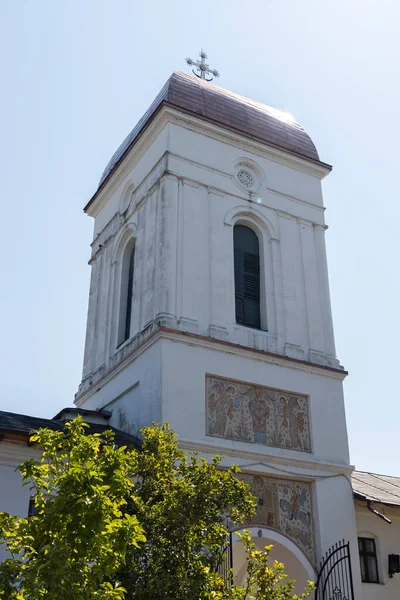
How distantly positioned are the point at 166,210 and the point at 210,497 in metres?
9.35

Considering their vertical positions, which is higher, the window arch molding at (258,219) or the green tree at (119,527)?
the window arch molding at (258,219)

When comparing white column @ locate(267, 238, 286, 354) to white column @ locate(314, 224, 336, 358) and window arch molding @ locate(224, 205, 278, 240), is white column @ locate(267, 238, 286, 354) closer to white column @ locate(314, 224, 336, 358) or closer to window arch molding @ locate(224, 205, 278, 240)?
window arch molding @ locate(224, 205, 278, 240)

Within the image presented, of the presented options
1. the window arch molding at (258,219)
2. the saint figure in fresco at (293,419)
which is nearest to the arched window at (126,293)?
the window arch molding at (258,219)

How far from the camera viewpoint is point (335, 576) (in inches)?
612

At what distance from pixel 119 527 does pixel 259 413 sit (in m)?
9.07

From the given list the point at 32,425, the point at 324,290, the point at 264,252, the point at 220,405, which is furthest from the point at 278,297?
the point at 32,425

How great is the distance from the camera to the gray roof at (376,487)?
18.0 meters

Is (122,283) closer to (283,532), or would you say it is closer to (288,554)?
(283,532)

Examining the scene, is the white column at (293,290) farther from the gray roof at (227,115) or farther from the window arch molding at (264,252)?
the gray roof at (227,115)

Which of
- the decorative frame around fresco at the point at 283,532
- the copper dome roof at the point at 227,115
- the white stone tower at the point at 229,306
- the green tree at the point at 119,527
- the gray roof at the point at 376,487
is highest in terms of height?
the copper dome roof at the point at 227,115

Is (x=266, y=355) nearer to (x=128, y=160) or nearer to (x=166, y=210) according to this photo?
(x=166, y=210)

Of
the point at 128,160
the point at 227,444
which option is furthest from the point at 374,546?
the point at 128,160

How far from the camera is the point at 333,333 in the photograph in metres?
19.1

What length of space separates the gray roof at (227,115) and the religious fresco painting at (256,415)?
7.95 m
